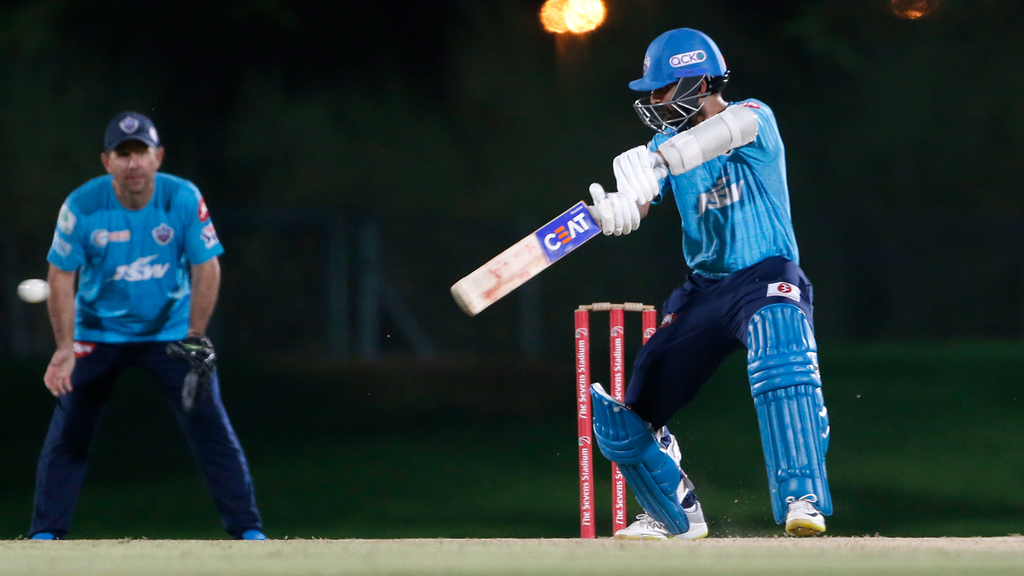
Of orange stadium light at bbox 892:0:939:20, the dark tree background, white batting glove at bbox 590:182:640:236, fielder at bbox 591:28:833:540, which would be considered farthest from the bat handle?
orange stadium light at bbox 892:0:939:20

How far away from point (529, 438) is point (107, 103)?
458cm

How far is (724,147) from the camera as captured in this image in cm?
258

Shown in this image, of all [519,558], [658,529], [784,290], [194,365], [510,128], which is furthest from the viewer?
[510,128]

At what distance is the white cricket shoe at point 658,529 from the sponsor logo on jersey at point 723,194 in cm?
81

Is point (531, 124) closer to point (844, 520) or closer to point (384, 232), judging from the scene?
point (384, 232)

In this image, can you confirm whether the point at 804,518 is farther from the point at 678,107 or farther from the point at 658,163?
the point at 678,107

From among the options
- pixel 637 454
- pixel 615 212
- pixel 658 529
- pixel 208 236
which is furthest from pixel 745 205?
pixel 208 236

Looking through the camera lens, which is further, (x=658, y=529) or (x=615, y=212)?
(x=658, y=529)

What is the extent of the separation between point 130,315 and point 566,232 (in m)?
1.54

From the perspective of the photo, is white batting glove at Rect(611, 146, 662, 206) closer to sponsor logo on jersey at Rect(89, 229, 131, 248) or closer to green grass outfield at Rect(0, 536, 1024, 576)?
green grass outfield at Rect(0, 536, 1024, 576)

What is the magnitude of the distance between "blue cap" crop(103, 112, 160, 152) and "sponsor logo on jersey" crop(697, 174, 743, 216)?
1.62m

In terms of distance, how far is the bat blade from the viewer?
2354 mm

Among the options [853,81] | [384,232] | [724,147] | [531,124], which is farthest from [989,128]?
[724,147]

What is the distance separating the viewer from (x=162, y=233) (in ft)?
11.0
